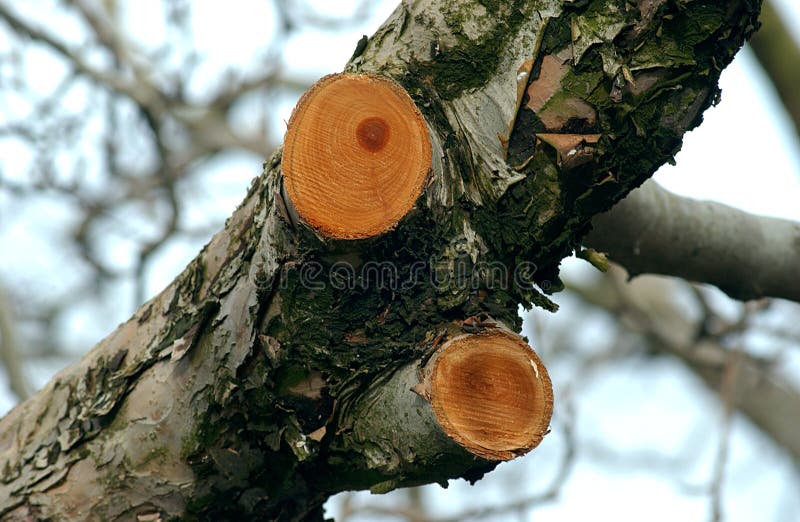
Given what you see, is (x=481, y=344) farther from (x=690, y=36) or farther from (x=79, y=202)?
(x=79, y=202)

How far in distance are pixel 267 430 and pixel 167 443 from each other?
0.19 meters

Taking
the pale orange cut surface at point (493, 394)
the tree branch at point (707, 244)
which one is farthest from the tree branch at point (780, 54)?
the pale orange cut surface at point (493, 394)

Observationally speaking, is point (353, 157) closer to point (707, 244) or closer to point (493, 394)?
point (493, 394)

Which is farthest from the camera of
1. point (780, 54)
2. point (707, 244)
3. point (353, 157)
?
point (780, 54)

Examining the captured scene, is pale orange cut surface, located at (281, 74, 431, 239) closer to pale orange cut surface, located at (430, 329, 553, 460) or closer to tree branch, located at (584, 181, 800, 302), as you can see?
pale orange cut surface, located at (430, 329, 553, 460)

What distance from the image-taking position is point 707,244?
204 cm

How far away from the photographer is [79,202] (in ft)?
13.2

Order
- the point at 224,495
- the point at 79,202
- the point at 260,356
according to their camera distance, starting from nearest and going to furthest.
Result: 1. the point at 260,356
2. the point at 224,495
3. the point at 79,202

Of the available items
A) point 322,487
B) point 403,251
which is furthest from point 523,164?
point 322,487

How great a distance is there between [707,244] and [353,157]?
49.9 inches

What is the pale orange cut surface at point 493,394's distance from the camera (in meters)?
1.12

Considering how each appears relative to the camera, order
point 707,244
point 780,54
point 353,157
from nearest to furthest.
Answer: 1. point 353,157
2. point 707,244
3. point 780,54

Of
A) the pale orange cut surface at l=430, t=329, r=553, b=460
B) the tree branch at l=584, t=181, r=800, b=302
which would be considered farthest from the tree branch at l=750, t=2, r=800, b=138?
the pale orange cut surface at l=430, t=329, r=553, b=460

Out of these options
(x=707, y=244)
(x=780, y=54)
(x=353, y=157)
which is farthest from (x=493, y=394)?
(x=780, y=54)
